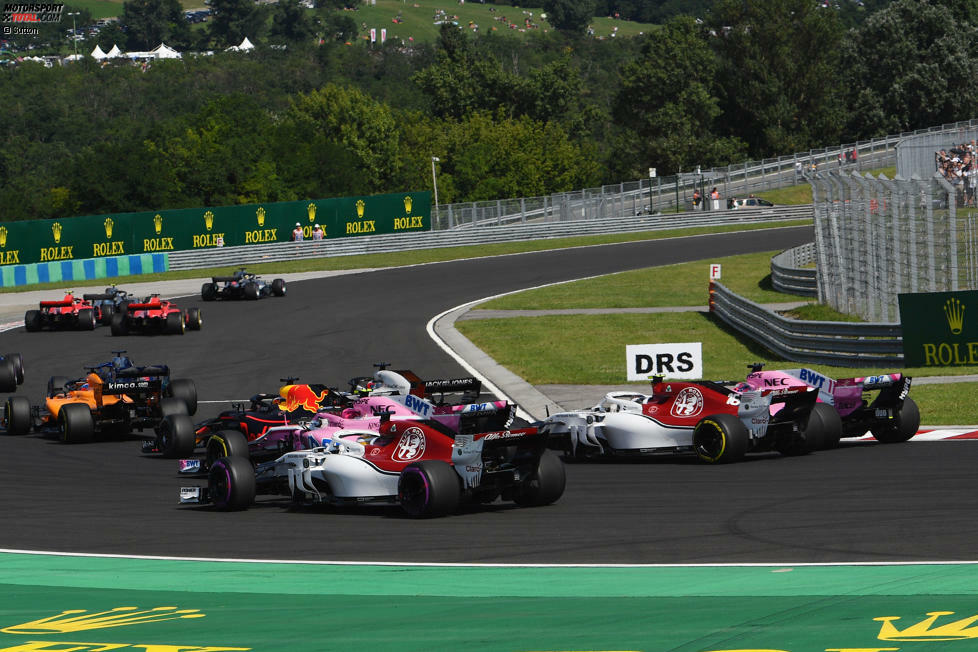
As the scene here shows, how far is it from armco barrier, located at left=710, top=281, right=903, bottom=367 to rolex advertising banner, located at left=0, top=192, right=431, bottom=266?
38642mm

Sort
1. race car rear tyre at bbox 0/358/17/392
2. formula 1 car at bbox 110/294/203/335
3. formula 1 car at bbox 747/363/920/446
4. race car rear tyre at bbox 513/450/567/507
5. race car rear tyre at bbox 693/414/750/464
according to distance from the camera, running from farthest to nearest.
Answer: formula 1 car at bbox 110/294/203/335
race car rear tyre at bbox 0/358/17/392
formula 1 car at bbox 747/363/920/446
race car rear tyre at bbox 693/414/750/464
race car rear tyre at bbox 513/450/567/507

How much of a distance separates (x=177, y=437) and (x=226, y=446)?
10.1 ft

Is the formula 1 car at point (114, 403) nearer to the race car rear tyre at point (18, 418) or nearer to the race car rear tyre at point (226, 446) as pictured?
the race car rear tyre at point (18, 418)

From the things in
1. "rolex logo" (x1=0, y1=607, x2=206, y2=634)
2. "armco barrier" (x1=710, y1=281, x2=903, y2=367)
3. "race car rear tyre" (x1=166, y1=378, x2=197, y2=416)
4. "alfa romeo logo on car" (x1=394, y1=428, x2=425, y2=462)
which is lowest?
"armco barrier" (x1=710, y1=281, x2=903, y2=367)

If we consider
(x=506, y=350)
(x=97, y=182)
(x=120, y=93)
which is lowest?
(x=506, y=350)

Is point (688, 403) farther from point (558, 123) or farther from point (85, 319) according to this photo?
point (558, 123)

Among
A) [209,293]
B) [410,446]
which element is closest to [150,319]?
[209,293]

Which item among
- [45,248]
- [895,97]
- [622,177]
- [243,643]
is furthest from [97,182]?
[243,643]

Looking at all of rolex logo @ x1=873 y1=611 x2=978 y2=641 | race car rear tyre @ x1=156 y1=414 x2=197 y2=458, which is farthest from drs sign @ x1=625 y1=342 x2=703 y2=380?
rolex logo @ x1=873 y1=611 x2=978 y2=641

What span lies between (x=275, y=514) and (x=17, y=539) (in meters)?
2.54

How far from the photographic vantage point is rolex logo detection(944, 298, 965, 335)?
23.9 metres

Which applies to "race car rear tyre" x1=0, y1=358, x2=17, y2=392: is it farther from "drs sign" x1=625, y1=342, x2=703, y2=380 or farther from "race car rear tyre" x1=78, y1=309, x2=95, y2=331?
"drs sign" x1=625, y1=342, x2=703, y2=380

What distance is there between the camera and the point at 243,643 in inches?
326

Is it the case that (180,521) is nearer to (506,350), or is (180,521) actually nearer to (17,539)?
(17,539)
